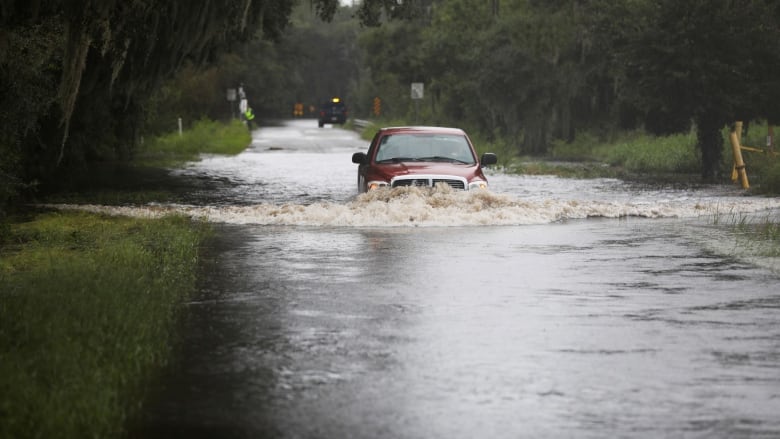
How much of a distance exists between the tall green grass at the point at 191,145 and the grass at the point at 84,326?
1183 inches

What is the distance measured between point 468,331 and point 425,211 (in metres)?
11.0

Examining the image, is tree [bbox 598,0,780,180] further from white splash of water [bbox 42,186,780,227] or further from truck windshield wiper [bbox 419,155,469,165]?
truck windshield wiper [bbox 419,155,469,165]

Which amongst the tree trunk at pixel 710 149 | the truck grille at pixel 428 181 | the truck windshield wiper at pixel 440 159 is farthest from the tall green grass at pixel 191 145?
the truck grille at pixel 428 181

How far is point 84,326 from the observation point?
10.2 meters

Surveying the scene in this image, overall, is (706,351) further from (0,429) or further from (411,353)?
(0,429)

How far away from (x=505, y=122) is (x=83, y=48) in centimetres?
4407

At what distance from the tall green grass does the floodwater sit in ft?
91.0

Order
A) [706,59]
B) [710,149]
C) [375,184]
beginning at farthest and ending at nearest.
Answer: [710,149]
[706,59]
[375,184]

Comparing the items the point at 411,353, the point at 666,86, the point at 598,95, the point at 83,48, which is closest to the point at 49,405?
the point at 411,353

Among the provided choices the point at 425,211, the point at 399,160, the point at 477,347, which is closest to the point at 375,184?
the point at 399,160

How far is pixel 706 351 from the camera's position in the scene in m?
10.1

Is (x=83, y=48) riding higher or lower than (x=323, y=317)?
higher

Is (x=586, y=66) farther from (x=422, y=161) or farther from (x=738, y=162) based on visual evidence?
(x=422, y=161)

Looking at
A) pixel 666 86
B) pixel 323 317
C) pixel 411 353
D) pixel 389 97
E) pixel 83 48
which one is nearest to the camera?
pixel 411 353
